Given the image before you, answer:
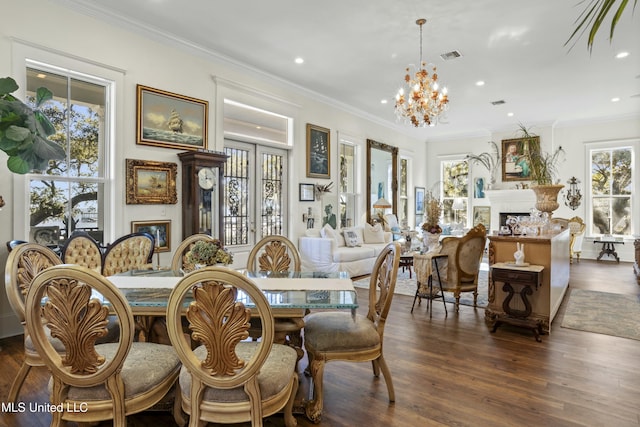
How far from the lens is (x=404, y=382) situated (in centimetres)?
271

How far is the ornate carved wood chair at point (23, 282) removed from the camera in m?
2.14

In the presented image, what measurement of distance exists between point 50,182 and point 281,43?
10.7 feet

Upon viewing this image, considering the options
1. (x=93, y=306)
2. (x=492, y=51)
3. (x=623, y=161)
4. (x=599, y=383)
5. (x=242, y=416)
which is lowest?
(x=599, y=383)

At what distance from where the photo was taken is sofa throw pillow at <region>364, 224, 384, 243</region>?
7.92 meters

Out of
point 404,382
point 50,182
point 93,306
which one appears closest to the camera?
point 93,306

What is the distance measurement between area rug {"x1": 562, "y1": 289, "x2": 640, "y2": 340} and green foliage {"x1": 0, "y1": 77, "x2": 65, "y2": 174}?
547cm

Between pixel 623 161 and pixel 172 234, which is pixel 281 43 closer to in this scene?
pixel 172 234

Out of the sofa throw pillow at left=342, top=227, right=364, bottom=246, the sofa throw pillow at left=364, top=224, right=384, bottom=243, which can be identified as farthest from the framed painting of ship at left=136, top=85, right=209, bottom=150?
the sofa throw pillow at left=364, top=224, right=384, bottom=243

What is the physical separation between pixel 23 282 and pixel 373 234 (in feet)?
21.0

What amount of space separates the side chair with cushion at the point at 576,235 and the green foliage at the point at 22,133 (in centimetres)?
943

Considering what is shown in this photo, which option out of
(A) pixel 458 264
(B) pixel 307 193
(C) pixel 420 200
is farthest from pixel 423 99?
(C) pixel 420 200

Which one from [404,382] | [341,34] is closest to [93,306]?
[404,382]

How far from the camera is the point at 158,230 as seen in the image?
4695mm

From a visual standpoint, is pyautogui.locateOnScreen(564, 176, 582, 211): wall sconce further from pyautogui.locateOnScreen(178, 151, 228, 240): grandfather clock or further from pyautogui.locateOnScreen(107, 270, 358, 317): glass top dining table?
pyautogui.locateOnScreen(107, 270, 358, 317): glass top dining table
